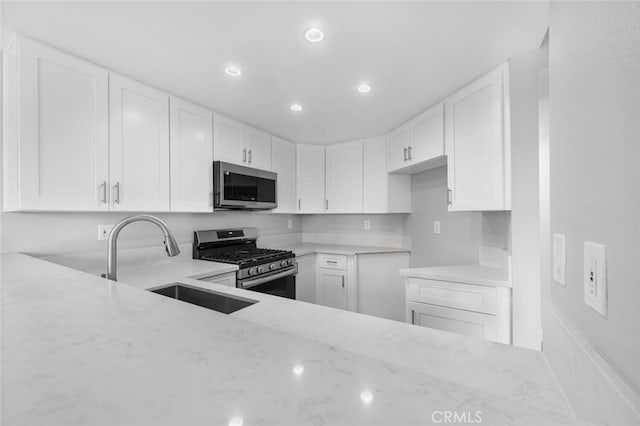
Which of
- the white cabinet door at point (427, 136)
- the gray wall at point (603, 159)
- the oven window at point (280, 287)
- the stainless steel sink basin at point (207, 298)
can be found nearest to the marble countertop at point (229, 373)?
the gray wall at point (603, 159)

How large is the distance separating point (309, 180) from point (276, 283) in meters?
1.50

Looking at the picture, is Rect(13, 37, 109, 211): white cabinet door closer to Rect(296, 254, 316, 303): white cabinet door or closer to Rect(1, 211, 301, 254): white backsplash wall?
Rect(1, 211, 301, 254): white backsplash wall

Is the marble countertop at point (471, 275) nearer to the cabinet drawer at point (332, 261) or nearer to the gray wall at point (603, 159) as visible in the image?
the cabinet drawer at point (332, 261)

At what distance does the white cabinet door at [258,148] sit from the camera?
2.83m

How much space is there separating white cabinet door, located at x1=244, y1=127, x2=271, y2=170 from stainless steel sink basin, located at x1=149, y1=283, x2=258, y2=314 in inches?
59.7

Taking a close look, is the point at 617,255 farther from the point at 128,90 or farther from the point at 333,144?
the point at 333,144

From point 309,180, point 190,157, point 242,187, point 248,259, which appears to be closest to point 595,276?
point 248,259

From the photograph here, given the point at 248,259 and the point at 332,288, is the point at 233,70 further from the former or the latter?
the point at 332,288

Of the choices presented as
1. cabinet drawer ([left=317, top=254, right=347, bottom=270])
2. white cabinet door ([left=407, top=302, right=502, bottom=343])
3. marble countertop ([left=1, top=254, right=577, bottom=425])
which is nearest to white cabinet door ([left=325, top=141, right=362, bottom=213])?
cabinet drawer ([left=317, top=254, right=347, bottom=270])

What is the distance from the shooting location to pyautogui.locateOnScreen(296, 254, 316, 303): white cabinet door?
3.06m

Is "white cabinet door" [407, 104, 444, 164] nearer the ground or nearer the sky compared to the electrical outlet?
→ nearer the sky

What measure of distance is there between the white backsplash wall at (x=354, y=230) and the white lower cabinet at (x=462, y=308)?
1.45 m

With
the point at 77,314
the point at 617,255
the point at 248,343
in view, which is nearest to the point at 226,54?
the point at 77,314

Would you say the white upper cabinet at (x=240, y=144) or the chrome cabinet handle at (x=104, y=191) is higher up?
the white upper cabinet at (x=240, y=144)
